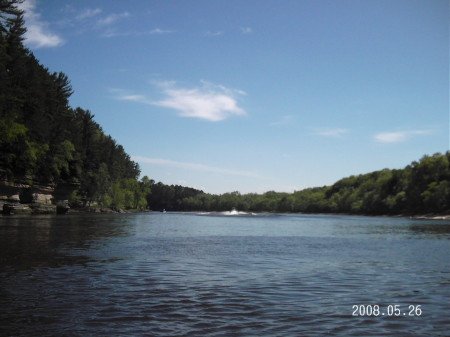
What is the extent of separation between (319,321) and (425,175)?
172 metres

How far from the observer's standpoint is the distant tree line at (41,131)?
3063 inches

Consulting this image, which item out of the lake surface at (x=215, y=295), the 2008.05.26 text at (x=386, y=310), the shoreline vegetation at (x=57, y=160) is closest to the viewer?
the lake surface at (x=215, y=295)

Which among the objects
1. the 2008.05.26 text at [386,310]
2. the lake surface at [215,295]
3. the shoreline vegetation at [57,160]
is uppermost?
the shoreline vegetation at [57,160]

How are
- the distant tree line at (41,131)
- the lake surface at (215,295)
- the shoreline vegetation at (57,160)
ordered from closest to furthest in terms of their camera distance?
the lake surface at (215,295) → the distant tree line at (41,131) → the shoreline vegetation at (57,160)

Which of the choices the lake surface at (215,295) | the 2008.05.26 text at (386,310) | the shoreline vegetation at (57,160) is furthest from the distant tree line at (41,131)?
the 2008.05.26 text at (386,310)

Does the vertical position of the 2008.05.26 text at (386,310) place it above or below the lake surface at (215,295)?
above

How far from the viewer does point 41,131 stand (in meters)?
98.1

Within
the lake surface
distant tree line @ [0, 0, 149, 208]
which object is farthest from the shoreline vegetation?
the lake surface

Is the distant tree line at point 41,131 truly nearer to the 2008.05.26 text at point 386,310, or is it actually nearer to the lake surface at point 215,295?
the lake surface at point 215,295

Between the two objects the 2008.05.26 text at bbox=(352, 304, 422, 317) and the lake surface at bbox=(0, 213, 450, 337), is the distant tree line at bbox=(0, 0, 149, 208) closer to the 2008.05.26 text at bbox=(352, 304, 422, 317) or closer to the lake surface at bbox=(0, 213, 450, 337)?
the lake surface at bbox=(0, 213, 450, 337)

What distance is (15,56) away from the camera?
305ft

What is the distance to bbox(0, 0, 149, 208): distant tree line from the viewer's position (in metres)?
77.8

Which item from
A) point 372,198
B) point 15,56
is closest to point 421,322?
point 15,56

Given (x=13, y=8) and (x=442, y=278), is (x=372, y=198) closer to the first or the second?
(x=13, y=8)
